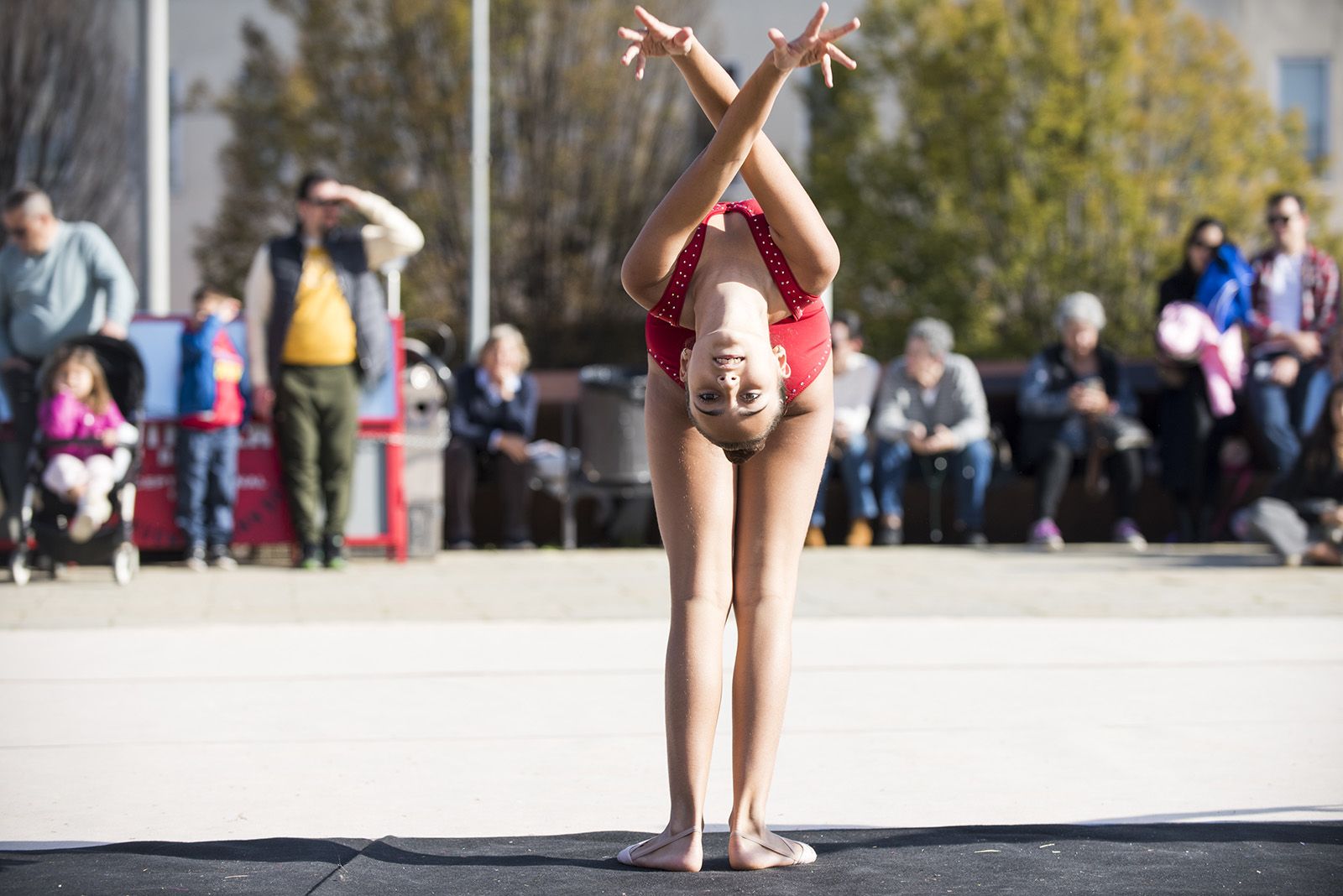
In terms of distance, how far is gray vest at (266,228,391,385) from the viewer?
32.0 feet

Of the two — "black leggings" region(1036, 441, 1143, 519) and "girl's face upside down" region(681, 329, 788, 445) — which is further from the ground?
"girl's face upside down" region(681, 329, 788, 445)

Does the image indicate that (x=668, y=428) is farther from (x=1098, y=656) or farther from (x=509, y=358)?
(x=509, y=358)

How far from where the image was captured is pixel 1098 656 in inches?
276

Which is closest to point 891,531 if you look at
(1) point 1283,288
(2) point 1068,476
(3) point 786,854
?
(2) point 1068,476

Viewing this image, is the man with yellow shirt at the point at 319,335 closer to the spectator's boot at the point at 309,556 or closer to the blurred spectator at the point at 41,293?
the spectator's boot at the point at 309,556

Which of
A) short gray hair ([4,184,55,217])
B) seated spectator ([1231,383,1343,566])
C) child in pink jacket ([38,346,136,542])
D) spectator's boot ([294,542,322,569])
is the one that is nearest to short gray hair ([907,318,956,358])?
seated spectator ([1231,383,1343,566])

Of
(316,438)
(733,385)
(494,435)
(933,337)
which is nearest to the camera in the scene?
(733,385)

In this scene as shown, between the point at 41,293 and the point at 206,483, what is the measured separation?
1380 mm

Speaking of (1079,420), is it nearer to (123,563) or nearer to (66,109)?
(123,563)

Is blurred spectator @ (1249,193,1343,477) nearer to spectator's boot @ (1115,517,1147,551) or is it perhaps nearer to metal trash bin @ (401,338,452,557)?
spectator's boot @ (1115,517,1147,551)

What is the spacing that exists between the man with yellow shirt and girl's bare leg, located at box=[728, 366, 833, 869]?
20.0 ft

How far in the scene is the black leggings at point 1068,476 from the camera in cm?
1168

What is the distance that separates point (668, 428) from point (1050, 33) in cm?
1917

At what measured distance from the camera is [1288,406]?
1141 centimetres
